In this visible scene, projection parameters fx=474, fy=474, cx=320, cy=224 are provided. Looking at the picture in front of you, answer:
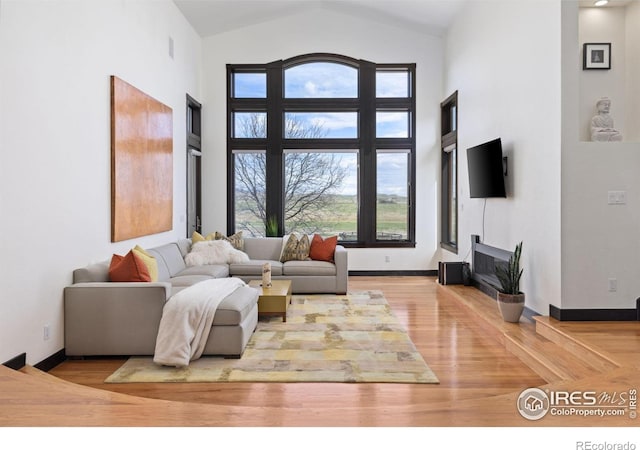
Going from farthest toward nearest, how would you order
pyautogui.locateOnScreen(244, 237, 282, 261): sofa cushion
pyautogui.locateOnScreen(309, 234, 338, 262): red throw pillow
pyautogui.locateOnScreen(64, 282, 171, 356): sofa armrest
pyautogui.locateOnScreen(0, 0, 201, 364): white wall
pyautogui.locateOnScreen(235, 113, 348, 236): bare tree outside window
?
pyautogui.locateOnScreen(235, 113, 348, 236): bare tree outside window → pyautogui.locateOnScreen(244, 237, 282, 261): sofa cushion → pyautogui.locateOnScreen(309, 234, 338, 262): red throw pillow → pyautogui.locateOnScreen(64, 282, 171, 356): sofa armrest → pyautogui.locateOnScreen(0, 0, 201, 364): white wall

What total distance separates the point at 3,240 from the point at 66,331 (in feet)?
3.45

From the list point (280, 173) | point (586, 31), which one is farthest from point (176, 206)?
point (586, 31)

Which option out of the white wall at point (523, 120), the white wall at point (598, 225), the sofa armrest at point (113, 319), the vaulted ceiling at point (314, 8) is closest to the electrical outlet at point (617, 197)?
the white wall at point (598, 225)

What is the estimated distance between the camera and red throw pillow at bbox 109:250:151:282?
4.16m

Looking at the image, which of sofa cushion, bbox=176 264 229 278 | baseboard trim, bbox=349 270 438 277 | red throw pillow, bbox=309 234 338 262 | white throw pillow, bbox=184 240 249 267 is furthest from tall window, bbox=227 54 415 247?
sofa cushion, bbox=176 264 229 278

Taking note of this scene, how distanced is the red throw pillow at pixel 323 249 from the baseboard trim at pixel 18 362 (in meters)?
4.26

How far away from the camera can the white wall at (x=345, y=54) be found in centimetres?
823

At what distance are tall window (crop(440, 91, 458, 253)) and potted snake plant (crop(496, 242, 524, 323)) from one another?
2.92 m

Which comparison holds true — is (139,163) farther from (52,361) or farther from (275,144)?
(275,144)

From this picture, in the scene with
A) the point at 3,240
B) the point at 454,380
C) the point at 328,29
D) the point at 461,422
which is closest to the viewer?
the point at 461,422

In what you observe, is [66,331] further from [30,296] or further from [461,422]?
[461,422]

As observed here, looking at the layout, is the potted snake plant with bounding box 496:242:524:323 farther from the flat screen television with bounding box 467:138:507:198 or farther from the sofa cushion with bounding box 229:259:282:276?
the sofa cushion with bounding box 229:259:282:276

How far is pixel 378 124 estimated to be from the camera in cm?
841

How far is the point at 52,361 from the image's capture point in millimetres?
3691
